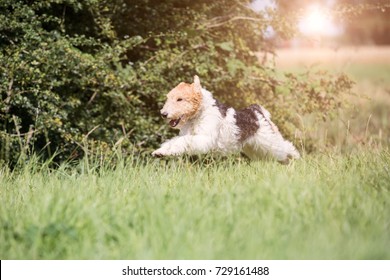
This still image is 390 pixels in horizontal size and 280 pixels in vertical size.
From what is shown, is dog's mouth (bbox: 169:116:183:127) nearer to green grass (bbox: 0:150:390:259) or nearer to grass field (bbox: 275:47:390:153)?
green grass (bbox: 0:150:390:259)

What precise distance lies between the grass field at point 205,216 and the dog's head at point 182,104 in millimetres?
751

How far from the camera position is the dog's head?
6.19 metres

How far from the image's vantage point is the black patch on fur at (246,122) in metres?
6.51

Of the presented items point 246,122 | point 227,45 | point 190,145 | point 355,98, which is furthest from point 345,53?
point 190,145

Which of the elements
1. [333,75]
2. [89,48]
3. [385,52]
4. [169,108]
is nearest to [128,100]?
[89,48]

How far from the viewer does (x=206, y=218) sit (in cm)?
447

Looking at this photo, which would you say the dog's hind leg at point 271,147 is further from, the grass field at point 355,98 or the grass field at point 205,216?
the grass field at point 205,216

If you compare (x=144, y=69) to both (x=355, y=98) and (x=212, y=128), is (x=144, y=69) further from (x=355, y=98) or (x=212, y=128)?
(x=355, y=98)

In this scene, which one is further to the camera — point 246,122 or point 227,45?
point 227,45

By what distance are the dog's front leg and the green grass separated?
18.3 inches

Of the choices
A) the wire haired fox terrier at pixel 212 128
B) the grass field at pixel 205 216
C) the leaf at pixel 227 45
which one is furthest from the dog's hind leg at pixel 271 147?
the leaf at pixel 227 45

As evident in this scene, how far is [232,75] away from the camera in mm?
7688

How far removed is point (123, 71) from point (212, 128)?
6.03 feet

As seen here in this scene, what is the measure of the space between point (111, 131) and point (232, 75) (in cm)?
172
